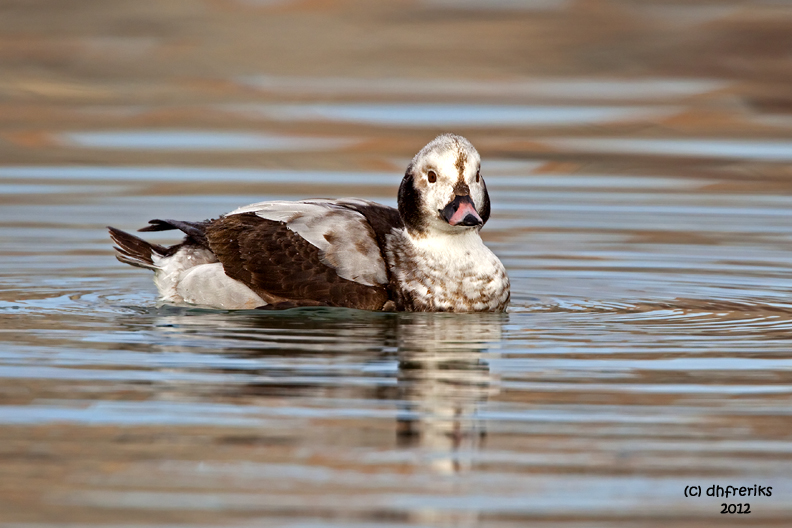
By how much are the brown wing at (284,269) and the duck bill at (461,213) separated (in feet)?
1.84

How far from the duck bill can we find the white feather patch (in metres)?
0.49

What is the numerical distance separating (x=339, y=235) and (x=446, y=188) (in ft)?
2.08

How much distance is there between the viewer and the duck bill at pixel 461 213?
25.2 ft

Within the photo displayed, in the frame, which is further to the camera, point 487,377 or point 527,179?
point 527,179

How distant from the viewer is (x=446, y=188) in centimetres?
789

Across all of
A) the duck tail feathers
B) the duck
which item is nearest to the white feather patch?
the duck

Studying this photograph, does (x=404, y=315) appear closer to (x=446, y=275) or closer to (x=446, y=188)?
(x=446, y=275)

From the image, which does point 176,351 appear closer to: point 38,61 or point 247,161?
point 247,161

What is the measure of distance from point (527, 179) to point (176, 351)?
7616mm

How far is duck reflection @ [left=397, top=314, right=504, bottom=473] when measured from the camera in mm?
5410

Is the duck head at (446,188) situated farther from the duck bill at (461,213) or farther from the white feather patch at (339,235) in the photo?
the white feather patch at (339,235)

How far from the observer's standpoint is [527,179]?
555 inches

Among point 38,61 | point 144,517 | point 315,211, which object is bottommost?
point 144,517

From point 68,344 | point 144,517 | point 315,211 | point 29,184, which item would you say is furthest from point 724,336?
point 29,184
